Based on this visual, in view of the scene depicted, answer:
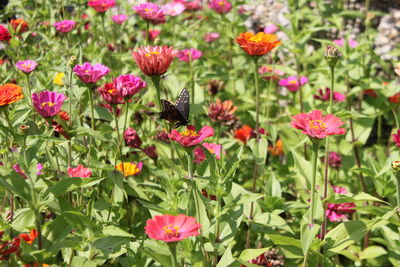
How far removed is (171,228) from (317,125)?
591 mm

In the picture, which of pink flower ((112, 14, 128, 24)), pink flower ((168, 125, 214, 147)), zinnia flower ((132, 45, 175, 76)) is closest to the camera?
pink flower ((168, 125, 214, 147))

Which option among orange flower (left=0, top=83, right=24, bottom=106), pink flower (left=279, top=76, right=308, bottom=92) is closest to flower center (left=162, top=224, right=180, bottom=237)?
orange flower (left=0, top=83, right=24, bottom=106)

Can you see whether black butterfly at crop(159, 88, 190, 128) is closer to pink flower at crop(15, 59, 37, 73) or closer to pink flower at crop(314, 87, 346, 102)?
pink flower at crop(15, 59, 37, 73)

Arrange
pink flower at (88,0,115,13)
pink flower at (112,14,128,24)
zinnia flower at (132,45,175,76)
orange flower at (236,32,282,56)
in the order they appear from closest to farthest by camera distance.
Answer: zinnia flower at (132,45,175,76) → orange flower at (236,32,282,56) → pink flower at (88,0,115,13) → pink flower at (112,14,128,24)

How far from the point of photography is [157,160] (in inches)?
92.5

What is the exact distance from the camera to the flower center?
126 centimetres

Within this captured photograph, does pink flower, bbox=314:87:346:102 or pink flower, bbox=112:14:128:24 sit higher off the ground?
pink flower, bbox=112:14:128:24

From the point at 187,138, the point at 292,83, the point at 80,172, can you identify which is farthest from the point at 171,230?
the point at 292,83

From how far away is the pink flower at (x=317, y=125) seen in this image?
146cm

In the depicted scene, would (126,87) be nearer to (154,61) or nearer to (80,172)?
(154,61)

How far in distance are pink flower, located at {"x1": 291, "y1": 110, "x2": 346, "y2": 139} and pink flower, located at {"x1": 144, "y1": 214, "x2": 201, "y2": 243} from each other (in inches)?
17.7

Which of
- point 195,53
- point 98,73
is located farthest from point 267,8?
point 98,73

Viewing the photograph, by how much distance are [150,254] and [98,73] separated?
72 cm

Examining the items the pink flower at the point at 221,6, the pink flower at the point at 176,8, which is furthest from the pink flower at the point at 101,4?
the pink flower at the point at 221,6
